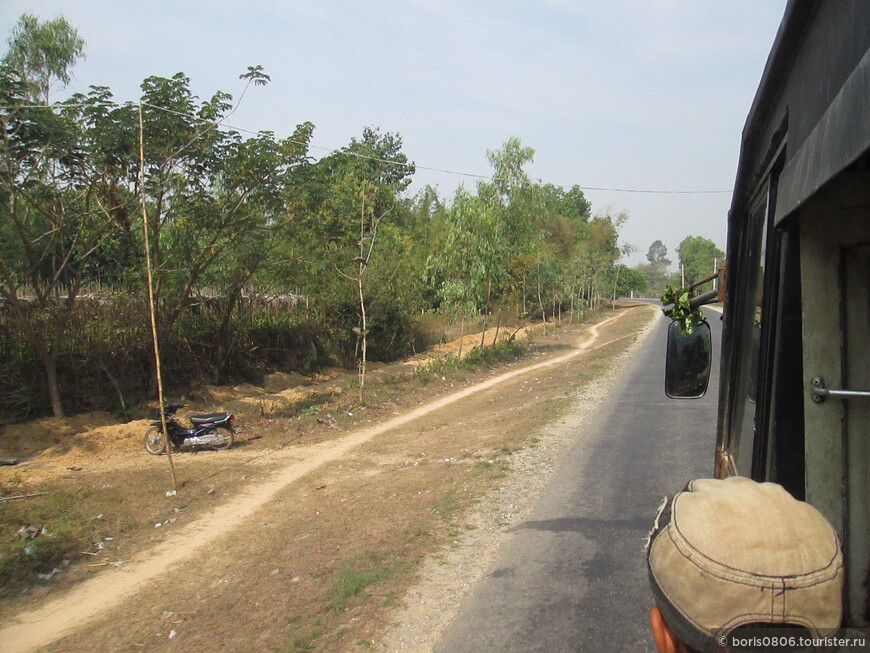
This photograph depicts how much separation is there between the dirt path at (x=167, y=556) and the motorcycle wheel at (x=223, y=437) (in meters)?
0.85

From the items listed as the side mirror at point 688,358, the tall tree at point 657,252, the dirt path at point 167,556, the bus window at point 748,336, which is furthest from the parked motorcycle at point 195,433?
the tall tree at point 657,252

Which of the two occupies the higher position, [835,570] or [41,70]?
[41,70]

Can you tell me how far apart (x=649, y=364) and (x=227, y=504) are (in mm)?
13556

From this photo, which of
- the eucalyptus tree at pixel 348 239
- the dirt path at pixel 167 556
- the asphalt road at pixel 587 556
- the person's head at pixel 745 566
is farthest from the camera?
the eucalyptus tree at pixel 348 239

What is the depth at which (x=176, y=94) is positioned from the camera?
1232 centimetres

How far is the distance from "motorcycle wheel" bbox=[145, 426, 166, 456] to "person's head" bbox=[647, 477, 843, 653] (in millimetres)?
10523

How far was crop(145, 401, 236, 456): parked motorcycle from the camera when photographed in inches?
423

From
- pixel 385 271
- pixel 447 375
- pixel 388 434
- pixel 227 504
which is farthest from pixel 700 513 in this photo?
pixel 385 271

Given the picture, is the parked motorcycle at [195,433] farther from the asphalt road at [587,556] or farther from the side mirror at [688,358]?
the side mirror at [688,358]

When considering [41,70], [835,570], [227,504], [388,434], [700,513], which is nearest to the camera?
[835,570]

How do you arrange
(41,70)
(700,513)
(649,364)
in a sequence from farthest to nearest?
(649,364)
(41,70)
(700,513)

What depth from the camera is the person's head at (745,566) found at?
1347 mm

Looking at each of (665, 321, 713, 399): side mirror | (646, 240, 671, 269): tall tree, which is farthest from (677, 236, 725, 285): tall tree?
(665, 321, 713, 399): side mirror

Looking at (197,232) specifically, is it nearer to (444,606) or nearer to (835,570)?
(444,606)
